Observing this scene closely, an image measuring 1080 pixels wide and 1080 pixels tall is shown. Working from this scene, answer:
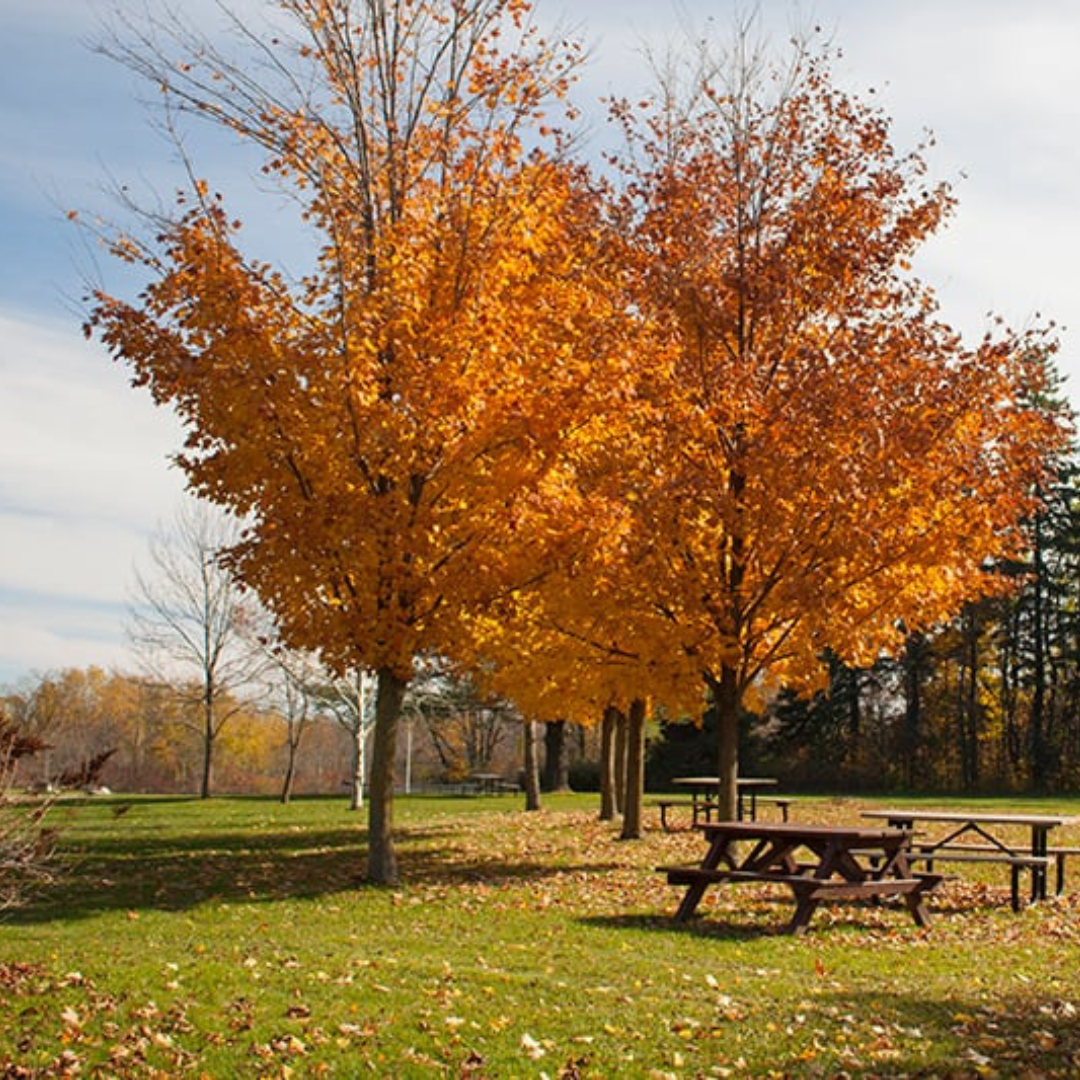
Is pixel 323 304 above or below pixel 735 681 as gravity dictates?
above

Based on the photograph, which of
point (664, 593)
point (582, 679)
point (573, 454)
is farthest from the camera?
point (582, 679)

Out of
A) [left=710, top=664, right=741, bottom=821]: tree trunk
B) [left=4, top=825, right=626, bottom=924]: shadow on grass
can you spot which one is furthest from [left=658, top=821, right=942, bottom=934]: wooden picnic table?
[left=710, top=664, right=741, bottom=821]: tree trunk

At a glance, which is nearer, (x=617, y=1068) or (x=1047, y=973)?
(x=617, y=1068)

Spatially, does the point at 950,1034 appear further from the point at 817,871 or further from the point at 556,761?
the point at 556,761

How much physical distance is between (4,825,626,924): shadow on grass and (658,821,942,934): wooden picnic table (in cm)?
319

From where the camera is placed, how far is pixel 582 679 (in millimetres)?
18609

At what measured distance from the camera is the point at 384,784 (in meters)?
13.9

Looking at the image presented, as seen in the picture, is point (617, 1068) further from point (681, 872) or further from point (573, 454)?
point (573, 454)

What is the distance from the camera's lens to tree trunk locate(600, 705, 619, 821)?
2417 centimetres

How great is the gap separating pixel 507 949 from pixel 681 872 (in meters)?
2.47

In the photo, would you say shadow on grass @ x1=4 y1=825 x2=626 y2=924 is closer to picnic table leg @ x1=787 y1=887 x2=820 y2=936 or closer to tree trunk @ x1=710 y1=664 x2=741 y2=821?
tree trunk @ x1=710 y1=664 x2=741 y2=821

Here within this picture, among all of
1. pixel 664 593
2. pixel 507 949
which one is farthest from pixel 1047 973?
pixel 664 593

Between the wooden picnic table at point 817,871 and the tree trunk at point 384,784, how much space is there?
3426mm

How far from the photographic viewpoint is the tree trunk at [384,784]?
13.8 metres
